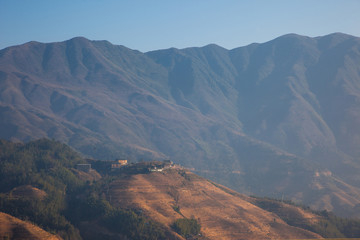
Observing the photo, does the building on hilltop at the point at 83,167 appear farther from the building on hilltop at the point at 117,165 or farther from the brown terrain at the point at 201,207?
the brown terrain at the point at 201,207

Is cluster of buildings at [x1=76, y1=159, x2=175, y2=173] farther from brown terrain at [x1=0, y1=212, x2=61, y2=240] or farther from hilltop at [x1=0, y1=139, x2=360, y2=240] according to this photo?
brown terrain at [x1=0, y1=212, x2=61, y2=240]

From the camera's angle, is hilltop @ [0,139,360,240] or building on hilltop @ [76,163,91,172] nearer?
hilltop @ [0,139,360,240]

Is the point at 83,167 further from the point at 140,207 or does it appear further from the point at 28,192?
the point at 140,207

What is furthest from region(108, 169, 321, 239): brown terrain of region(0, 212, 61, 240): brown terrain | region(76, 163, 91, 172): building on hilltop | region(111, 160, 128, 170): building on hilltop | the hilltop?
region(111, 160, 128, 170): building on hilltop

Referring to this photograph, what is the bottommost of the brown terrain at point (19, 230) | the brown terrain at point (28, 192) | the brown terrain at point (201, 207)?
the brown terrain at point (201, 207)

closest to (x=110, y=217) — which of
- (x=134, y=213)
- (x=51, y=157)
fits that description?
(x=134, y=213)

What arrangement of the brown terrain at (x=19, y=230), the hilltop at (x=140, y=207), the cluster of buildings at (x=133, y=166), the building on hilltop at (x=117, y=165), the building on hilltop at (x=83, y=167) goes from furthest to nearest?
the building on hilltop at (x=117, y=165)
the building on hilltop at (x=83, y=167)
the cluster of buildings at (x=133, y=166)
the hilltop at (x=140, y=207)
the brown terrain at (x=19, y=230)

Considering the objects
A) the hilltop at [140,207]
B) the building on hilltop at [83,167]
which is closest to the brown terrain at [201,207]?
the hilltop at [140,207]
